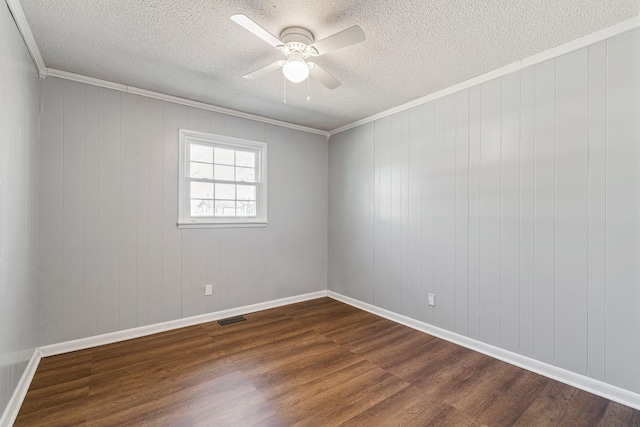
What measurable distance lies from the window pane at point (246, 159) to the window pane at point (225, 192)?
1.06 ft

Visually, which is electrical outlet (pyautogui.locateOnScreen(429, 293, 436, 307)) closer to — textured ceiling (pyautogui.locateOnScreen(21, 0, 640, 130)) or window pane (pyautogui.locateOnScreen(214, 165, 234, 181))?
textured ceiling (pyautogui.locateOnScreen(21, 0, 640, 130))

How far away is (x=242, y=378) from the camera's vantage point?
7.36 ft

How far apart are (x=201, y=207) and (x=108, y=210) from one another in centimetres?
90

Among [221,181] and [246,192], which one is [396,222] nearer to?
[246,192]

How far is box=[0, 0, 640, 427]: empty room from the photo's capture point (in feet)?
6.17

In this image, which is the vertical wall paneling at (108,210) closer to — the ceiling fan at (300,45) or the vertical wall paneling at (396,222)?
the ceiling fan at (300,45)

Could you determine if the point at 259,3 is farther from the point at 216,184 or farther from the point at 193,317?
the point at 193,317

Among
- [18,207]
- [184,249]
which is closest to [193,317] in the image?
[184,249]

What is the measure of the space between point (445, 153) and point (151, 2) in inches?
107

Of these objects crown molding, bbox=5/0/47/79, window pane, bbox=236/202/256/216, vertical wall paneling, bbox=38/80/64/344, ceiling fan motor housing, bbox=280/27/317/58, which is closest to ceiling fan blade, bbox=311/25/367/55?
ceiling fan motor housing, bbox=280/27/317/58

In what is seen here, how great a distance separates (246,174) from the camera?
150 inches

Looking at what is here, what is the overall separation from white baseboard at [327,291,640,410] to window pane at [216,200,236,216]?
2.33m

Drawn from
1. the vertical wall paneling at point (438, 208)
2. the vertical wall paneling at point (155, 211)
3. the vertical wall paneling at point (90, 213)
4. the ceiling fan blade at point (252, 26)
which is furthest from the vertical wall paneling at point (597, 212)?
the vertical wall paneling at point (90, 213)

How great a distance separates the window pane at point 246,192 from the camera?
3.75 m
